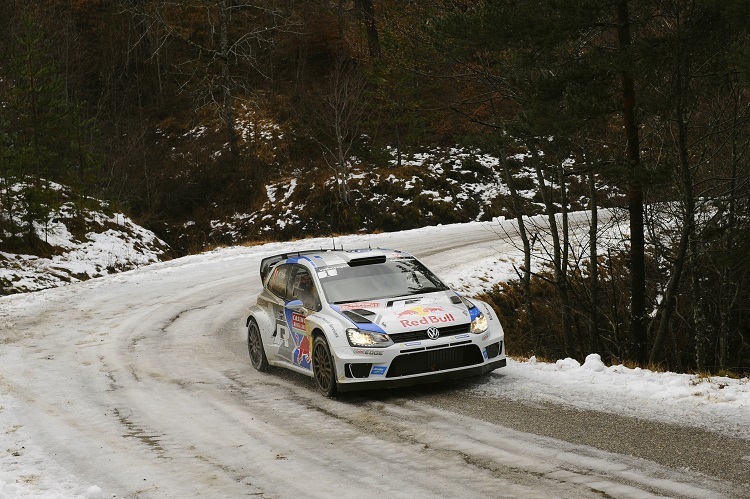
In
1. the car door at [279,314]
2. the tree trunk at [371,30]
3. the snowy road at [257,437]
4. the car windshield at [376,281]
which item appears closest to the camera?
the snowy road at [257,437]

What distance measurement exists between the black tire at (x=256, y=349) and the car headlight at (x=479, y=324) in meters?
3.33

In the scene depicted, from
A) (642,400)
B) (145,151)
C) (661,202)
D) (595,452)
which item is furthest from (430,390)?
(145,151)

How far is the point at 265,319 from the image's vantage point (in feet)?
36.6

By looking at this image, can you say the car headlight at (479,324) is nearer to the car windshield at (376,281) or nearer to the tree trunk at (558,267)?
the car windshield at (376,281)

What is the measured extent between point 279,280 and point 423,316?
2.96 meters

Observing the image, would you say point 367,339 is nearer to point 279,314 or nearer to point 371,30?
point 279,314

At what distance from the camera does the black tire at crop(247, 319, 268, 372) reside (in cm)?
1118

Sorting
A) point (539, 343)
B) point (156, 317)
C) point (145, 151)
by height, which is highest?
point (145, 151)

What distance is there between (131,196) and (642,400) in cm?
3095

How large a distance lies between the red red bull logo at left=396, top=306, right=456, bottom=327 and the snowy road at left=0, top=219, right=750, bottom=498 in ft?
2.63

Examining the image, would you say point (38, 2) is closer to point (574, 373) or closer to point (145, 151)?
point (145, 151)

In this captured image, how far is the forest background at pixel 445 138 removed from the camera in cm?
1369

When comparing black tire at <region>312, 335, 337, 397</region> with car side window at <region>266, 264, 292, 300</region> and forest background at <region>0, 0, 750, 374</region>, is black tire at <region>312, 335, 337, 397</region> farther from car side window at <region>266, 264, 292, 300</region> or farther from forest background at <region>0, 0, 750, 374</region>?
forest background at <region>0, 0, 750, 374</region>

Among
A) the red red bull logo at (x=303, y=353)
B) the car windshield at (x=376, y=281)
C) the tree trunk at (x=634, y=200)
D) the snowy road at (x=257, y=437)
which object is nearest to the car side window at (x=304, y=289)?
the car windshield at (x=376, y=281)
